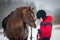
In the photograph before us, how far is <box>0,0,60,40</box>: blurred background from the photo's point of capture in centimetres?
139

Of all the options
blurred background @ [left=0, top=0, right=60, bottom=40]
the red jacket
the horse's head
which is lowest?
the red jacket

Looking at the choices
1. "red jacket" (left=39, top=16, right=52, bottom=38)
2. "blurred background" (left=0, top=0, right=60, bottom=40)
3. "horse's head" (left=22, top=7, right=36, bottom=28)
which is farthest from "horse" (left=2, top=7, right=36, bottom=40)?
"blurred background" (left=0, top=0, right=60, bottom=40)

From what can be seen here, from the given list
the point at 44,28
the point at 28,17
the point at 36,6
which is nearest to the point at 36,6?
the point at 36,6

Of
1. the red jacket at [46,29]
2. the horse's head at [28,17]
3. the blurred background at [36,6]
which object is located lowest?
the red jacket at [46,29]

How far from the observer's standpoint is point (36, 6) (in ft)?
4.74

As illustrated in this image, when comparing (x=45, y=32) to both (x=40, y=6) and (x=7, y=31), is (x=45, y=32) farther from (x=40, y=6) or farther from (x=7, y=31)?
(x=40, y=6)

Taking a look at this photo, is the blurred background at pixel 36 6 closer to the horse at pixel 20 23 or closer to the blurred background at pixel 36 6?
the blurred background at pixel 36 6

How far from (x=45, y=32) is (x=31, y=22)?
0.65 feet

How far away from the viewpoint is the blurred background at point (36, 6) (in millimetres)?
1393

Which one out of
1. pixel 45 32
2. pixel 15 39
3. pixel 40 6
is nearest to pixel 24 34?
pixel 15 39

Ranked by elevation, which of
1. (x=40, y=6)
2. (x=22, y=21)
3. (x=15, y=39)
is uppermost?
(x=40, y=6)

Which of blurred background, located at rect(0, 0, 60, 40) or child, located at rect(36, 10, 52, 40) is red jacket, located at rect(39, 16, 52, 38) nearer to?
child, located at rect(36, 10, 52, 40)

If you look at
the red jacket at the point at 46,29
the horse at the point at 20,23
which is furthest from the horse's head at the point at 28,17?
the red jacket at the point at 46,29

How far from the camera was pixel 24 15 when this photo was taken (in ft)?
2.96
